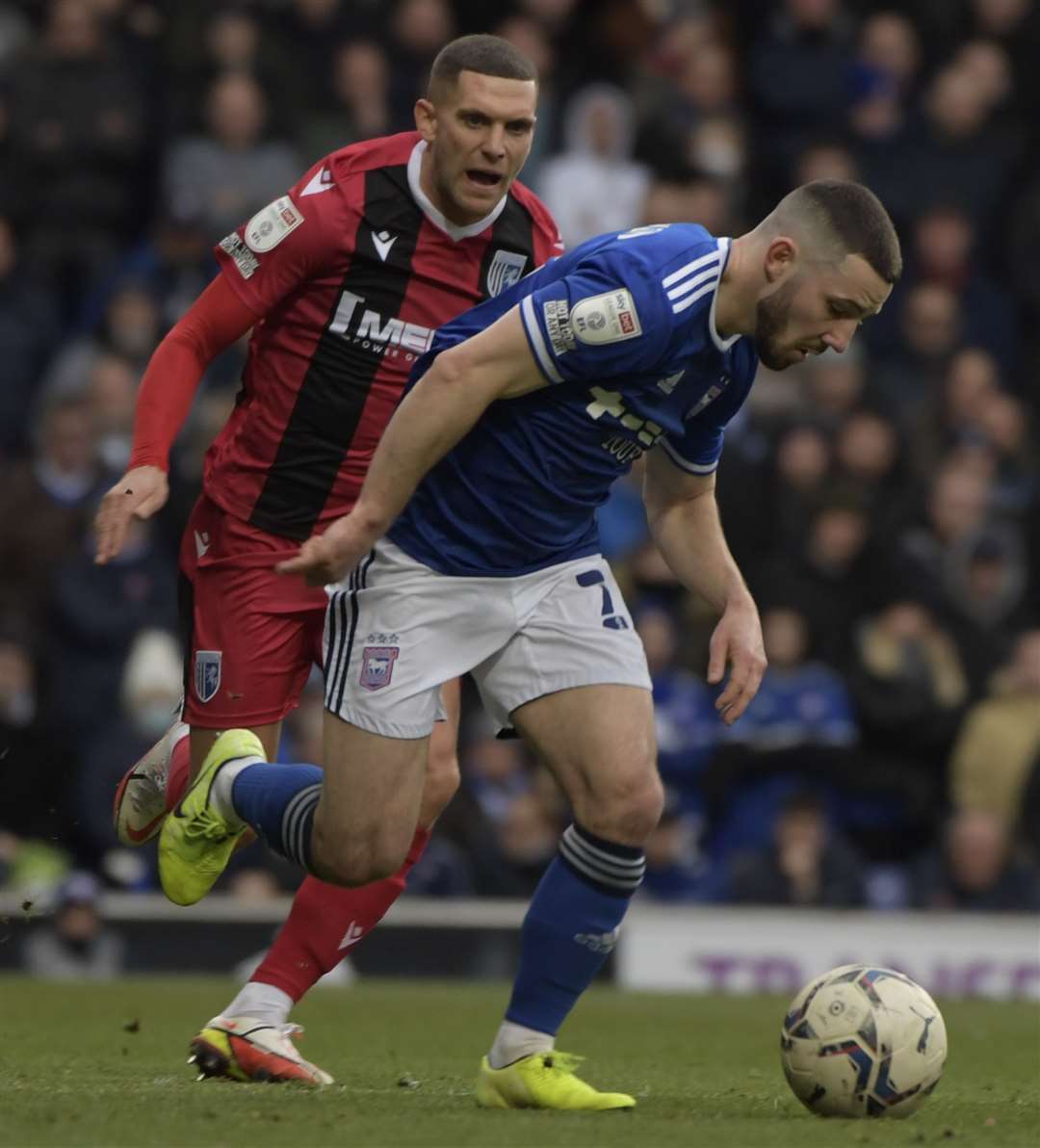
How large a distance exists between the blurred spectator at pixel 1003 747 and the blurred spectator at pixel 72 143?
5696 mm

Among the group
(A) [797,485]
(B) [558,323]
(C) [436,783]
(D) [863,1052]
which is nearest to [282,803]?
(C) [436,783]

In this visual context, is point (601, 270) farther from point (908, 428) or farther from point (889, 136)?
point (889, 136)

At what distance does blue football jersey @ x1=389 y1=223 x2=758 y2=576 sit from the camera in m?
5.80

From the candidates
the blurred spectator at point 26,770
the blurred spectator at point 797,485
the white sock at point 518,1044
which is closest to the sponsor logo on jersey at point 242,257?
the white sock at point 518,1044

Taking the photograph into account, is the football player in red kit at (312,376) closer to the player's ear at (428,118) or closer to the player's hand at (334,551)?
the player's ear at (428,118)

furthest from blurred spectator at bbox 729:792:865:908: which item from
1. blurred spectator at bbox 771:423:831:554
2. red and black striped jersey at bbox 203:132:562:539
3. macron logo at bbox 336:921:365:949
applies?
red and black striped jersey at bbox 203:132:562:539

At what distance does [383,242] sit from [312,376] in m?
0.42

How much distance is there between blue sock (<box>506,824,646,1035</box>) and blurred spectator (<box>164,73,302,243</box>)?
858 centimetres

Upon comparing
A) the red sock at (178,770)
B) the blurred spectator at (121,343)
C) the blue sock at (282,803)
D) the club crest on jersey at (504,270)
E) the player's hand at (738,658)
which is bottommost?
the red sock at (178,770)

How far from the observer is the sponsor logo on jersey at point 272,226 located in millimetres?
6809

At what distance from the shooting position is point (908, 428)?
14297 millimetres

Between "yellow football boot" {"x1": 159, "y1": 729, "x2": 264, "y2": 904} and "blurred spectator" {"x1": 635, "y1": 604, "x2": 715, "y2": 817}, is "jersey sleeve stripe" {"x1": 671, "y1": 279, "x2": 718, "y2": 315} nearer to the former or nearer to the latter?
"yellow football boot" {"x1": 159, "y1": 729, "x2": 264, "y2": 904}

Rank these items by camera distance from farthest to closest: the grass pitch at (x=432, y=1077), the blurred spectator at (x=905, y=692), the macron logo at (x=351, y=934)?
the blurred spectator at (x=905, y=692) → the macron logo at (x=351, y=934) → the grass pitch at (x=432, y=1077)

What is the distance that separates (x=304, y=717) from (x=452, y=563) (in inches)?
245
